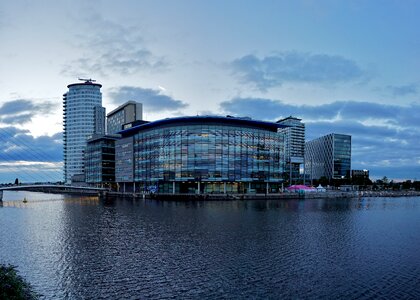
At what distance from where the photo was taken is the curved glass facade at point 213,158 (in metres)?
152

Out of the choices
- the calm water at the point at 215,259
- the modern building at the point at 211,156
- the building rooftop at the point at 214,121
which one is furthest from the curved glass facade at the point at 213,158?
the calm water at the point at 215,259

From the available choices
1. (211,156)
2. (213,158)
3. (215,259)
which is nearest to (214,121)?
(211,156)

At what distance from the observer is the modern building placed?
15150 cm

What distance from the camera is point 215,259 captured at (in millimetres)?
39969

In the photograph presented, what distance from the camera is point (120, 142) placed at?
198 m

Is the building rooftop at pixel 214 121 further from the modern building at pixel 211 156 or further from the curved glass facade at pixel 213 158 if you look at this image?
the curved glass facade at pixel 213 158

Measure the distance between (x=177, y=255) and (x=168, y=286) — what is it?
10638mm

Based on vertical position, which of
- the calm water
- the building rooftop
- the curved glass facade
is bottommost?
the calm water

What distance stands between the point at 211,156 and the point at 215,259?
367 ft

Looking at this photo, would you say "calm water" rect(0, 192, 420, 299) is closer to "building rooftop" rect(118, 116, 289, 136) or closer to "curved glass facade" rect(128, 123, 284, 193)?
"curved glass facade" rect(128, 123, 284, 193)

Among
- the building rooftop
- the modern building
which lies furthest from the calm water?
the building rooftop

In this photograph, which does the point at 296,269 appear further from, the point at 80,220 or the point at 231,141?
the point at 231,141

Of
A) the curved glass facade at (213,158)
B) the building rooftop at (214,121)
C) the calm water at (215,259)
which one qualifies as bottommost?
the calm water at (215,259)

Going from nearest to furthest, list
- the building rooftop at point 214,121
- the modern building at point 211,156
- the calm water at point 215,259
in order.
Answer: the calm water at point 215,259 < the modern building at point 211,156 < the building rooftop at point 214,121
